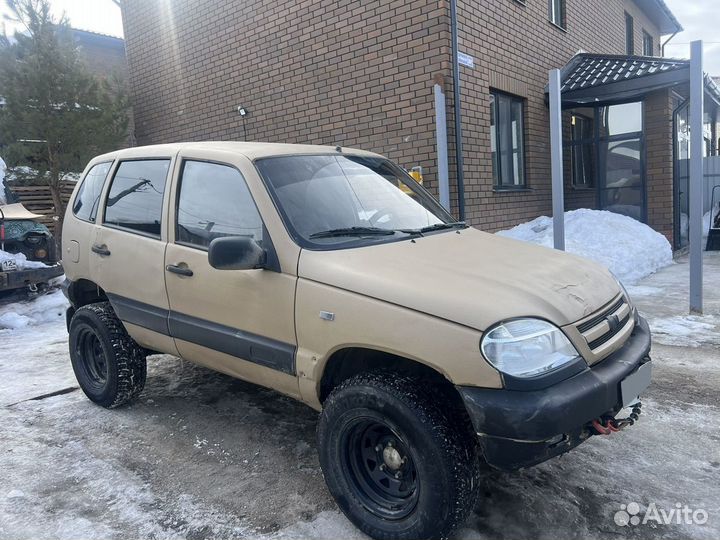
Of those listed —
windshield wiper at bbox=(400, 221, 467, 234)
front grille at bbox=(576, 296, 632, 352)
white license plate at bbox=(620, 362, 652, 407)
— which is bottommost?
white license plate at bbox=(620, 362, 652, 407)

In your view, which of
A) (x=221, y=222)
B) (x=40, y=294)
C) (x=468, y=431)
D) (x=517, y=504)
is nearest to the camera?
(x=468, y=431)

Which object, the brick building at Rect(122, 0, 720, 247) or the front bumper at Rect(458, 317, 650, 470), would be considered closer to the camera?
the front bumper at Rect(458, 317, 650, 470)

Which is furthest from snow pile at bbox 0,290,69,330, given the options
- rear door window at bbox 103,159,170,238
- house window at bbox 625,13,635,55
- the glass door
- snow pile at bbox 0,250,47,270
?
house window at bbox 625,13,635,55

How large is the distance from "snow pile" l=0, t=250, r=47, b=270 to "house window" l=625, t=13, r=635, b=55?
14.8 meters

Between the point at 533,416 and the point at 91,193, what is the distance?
3.72m

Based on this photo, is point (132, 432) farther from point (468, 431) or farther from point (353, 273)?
point (468, 431)

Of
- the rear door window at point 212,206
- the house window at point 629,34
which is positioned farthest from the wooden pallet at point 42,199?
the house window at point 629,34

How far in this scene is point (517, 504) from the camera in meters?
2.80

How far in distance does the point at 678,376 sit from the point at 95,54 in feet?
59.0

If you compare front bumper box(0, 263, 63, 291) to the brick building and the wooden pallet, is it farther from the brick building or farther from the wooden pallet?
the brick building

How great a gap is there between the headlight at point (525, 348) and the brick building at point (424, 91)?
5786mm

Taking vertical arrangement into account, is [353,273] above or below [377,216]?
below

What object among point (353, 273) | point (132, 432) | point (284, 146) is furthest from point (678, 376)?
point (132, 432)

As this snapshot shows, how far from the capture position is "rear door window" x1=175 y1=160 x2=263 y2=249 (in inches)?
124
